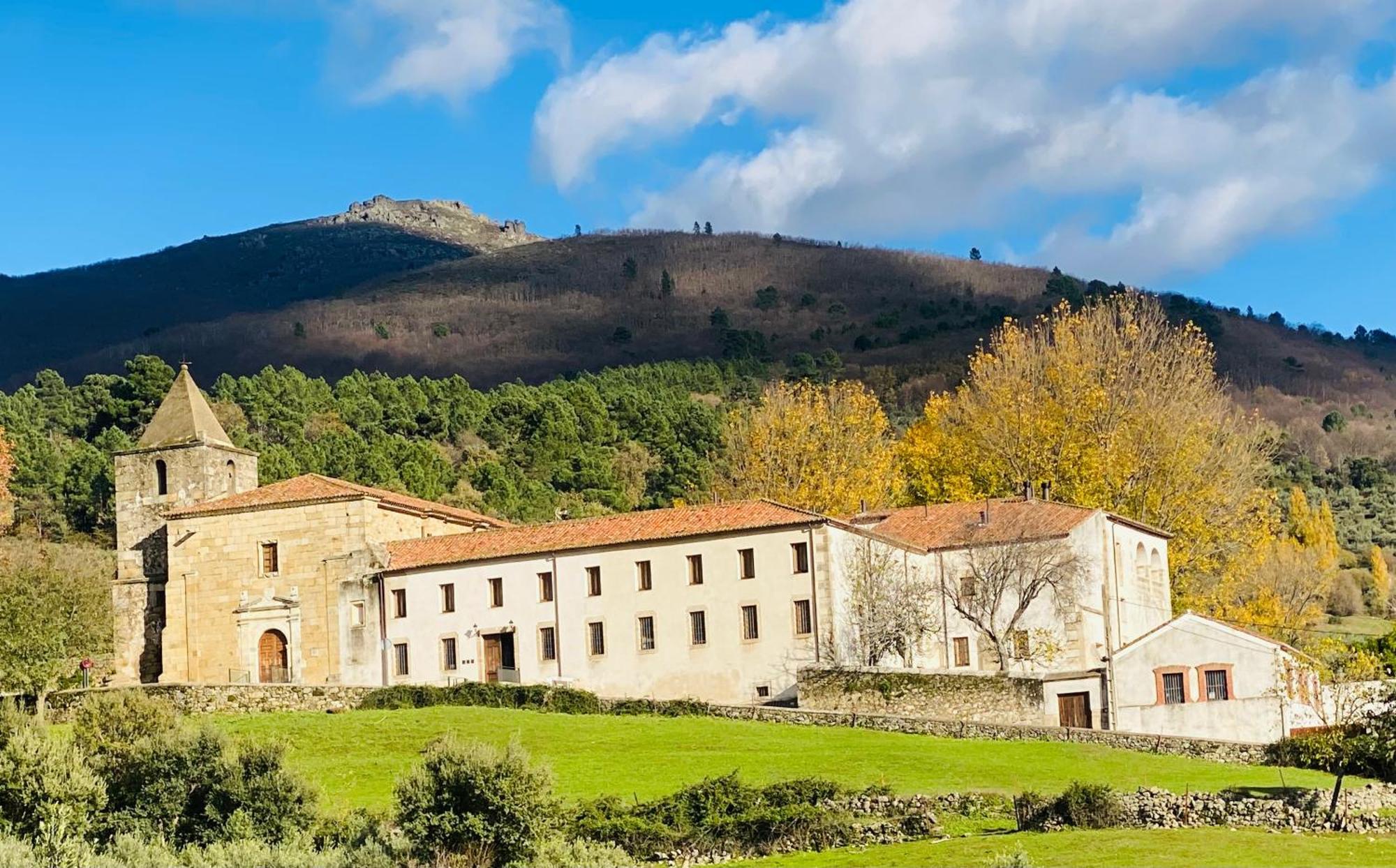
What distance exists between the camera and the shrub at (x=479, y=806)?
101ft

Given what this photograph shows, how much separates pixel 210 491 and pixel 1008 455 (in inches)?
1074

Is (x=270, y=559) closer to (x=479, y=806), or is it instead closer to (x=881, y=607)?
(x=881, y=607)

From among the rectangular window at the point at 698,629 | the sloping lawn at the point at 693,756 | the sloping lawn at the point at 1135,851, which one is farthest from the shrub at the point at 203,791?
the rectangular window at the point at 698,629

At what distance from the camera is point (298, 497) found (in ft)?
196

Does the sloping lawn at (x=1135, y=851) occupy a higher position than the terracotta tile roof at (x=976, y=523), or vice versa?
the terracotta tile roof at (x=976, y=523)

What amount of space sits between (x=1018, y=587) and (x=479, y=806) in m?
28.2

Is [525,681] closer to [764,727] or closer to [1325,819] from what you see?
[764,727]

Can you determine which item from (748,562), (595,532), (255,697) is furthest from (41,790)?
(595,532)

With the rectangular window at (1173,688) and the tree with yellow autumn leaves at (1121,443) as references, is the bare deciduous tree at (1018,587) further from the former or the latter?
the tree with yellow autumn leaves at (1121,443)

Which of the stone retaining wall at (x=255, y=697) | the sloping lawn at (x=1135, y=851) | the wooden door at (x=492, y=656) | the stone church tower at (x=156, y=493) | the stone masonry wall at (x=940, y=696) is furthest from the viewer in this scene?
the stone church tower at (x=156, y=493)

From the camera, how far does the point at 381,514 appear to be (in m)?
60.2

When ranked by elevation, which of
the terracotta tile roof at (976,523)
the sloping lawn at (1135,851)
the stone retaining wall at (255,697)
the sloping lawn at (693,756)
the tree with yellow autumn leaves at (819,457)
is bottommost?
the sloping lawn at (1135,851)

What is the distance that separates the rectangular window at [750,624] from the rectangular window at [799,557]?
165cm

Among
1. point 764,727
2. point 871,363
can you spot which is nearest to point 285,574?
point 764,727
